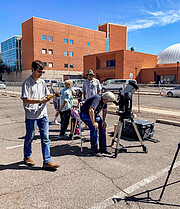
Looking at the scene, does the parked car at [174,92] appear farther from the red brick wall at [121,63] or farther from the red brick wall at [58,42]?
the red brick wall at [58,42]

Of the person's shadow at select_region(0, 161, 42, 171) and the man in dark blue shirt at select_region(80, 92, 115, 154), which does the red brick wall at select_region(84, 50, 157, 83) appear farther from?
the person's shadow at select_region(0, 161, 42, 171)

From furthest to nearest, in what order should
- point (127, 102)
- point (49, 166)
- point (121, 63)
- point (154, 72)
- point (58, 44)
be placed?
point (58, 44) < point (154, 72) < point (121, 63) < point (127, 102) < point (49, 166)

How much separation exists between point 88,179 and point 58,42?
2572 inches

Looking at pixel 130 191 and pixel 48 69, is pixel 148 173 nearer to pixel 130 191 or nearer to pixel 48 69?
pixel 130 191

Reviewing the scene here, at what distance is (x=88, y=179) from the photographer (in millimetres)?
3398

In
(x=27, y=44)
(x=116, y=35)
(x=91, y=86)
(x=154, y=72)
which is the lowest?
(x=91, y=86)

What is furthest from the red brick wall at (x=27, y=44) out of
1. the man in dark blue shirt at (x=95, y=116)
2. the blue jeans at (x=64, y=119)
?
the man in dark blue shirt at (x=95, y=116)

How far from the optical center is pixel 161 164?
4.06 m

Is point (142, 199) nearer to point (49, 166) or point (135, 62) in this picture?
point (49, 166)

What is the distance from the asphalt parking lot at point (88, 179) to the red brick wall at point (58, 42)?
58276mm

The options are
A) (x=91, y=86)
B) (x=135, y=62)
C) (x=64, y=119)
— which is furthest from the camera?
(x=135, y=62)

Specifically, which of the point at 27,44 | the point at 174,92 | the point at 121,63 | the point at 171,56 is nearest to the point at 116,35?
the point at 171,56

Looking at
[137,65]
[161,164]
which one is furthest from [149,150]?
[137,65]

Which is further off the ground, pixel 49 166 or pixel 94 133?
pixel 94 133
